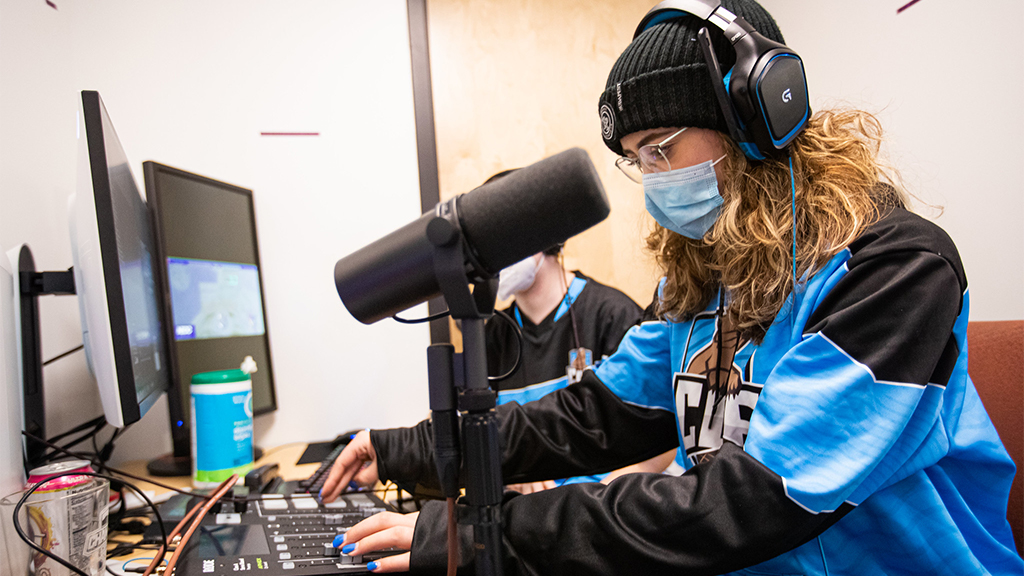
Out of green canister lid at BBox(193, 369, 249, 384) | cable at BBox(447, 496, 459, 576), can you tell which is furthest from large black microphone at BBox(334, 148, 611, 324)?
green canister lid at BBox(193, 369, 249, 384)

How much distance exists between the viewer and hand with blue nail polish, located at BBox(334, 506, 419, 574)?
2.01 ft

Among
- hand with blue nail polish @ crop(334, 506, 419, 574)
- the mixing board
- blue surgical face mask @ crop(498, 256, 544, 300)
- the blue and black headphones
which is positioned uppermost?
the blue and black headphones

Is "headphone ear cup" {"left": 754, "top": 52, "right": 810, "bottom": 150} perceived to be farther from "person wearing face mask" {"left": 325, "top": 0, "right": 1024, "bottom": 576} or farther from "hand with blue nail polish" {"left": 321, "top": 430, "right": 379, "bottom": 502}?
"hand with blue nail polish" {"left": 321, "top": 430, "right": 379, "bottom": 502}

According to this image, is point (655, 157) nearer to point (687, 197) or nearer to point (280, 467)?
point (687, 197)

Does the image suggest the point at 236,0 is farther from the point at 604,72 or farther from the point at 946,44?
the point at 946,44

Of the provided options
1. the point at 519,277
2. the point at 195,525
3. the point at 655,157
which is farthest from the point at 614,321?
the point at 195,525

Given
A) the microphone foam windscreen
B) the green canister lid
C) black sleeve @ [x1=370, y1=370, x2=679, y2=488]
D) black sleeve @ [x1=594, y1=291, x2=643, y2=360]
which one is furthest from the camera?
black sleeve @ [x1=594, y1=291, x2=643, y2=360]

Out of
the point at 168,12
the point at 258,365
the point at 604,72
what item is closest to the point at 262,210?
the point at 258,365

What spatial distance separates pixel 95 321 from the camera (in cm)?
78

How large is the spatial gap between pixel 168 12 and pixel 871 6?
1.99 metres

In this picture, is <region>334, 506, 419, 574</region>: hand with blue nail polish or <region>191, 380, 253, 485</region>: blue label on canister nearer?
<region>334, 506, 419, 574</region>: hand with blue nail polish

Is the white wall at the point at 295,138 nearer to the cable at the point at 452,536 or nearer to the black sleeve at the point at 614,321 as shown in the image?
the black sleeve at the point at 614,321

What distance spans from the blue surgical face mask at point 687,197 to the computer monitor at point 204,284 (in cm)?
108

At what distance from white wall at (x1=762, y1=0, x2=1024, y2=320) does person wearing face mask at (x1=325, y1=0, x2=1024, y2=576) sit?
21.1 inches
